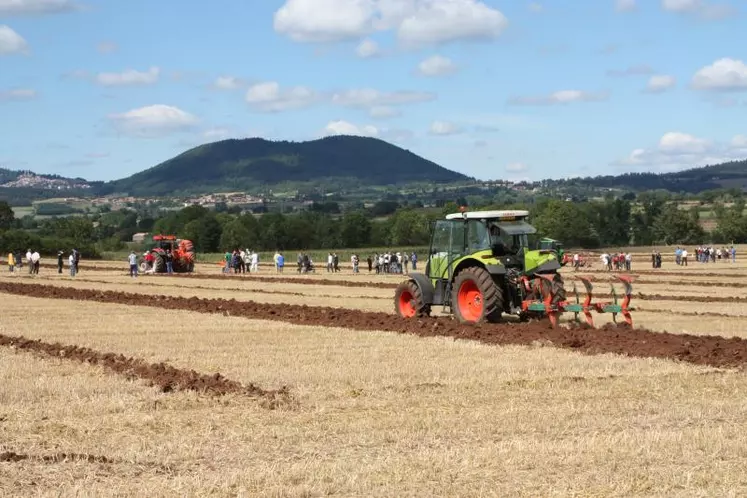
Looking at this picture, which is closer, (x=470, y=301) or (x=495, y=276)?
(x=495, y=276)

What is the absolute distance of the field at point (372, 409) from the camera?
8406mm

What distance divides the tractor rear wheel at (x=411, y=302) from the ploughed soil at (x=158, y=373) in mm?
7834

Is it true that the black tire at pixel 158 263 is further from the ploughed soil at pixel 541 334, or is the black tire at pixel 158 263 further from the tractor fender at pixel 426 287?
the tractor fender at pixel 426 287

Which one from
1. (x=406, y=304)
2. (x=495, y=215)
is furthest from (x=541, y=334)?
(x=406, y=304)

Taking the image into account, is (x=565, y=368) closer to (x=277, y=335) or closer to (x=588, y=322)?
(x=588, y=322)

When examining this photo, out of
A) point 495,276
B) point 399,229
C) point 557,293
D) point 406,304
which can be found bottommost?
point 406,304

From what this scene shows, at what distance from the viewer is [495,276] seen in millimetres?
20719

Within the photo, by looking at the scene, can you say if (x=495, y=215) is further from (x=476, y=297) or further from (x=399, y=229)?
(x=399, y=229)

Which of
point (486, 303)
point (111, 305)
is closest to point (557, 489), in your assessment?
point (486, 303)

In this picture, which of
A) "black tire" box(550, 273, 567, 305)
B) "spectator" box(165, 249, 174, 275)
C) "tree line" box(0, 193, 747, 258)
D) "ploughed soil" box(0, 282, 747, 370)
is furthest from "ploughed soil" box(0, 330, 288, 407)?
"tree line" box(0, 193, 747, 258)

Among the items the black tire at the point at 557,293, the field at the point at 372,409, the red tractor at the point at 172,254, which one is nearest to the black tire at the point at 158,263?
the red tractor at the point at 172,254

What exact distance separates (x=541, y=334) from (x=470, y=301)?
2.58 m

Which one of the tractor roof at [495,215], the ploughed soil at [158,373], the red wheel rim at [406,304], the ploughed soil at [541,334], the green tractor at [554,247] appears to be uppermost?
the tractor roof at [495,215]

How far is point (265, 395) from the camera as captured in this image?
12742mm
